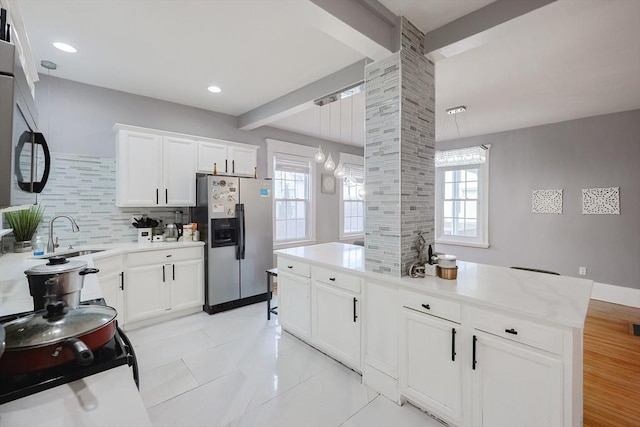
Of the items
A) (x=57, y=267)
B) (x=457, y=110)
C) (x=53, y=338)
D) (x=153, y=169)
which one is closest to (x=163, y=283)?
(x=153, y=169)

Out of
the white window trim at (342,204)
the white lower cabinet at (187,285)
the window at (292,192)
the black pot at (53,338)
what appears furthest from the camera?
the white window trim at (342,204)

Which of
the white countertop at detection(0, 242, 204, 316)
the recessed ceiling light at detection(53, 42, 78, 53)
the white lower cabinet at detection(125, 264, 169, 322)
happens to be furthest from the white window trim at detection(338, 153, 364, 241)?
the recessed ceiling light at detection(53, 42, 78, 53)

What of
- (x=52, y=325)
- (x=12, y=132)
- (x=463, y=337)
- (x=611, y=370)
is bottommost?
(x=611, y=370)

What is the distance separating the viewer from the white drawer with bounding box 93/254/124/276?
2.74 m

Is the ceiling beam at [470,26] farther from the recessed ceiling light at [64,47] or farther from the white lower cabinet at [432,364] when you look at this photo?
the recessed ceiling light at [64,47]

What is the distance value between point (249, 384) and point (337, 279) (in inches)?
40.9

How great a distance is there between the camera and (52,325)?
0.93m

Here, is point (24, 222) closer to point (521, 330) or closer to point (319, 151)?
point (319, 151)

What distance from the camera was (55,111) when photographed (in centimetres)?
304

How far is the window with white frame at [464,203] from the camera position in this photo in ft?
17.6

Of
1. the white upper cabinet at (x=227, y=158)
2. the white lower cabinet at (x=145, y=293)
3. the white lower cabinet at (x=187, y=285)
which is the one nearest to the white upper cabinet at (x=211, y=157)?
the white upper cabinet at (x=227, y=158)

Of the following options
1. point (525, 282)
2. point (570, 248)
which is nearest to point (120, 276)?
point (525, 282)

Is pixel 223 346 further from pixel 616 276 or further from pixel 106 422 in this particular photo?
pixel 616 276

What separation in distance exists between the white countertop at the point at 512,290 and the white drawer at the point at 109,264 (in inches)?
83.0
